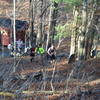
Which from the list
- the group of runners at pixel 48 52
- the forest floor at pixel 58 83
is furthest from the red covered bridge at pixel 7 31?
the forest floor at pixel 58 83

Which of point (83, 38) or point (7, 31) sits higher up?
point (83, 38)

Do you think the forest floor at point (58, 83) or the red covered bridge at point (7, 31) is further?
the red covered bridge at point (7, 31)

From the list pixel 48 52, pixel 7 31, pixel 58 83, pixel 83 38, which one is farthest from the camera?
pixel 7 31

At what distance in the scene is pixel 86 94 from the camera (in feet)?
46.4

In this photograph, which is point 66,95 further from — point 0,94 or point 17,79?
point 17,79

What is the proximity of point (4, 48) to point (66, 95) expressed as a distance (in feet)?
72.4

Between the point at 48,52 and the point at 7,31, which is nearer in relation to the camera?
the point at 48,52

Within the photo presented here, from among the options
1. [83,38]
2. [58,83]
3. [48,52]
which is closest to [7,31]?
[48,52]

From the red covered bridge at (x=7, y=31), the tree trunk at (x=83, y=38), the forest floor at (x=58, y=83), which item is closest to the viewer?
the forest floor at (x=58, y=83)

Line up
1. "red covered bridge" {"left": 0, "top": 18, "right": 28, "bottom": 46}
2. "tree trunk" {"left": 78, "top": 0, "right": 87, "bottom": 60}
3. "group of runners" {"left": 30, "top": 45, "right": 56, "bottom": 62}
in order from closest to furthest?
"tree trunk" {"left": 78, "top": 0, "right": 87, "bottom": 60} < "group of runners" {"left": 30, "top": 45, "right": 56, "bottom": 62} < "red covered bridge" {"left": 0, "top": 18, "right": 28, "bottom": 46}

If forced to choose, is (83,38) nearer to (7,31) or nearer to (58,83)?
(58,83)

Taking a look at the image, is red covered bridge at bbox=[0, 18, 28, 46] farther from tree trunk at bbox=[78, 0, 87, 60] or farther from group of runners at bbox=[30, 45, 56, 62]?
tree trunk at bbox=[78, 0, 87, 60]

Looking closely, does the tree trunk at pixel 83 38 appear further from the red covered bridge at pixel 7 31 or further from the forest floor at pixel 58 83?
the red covered bridge at pixel 7 31

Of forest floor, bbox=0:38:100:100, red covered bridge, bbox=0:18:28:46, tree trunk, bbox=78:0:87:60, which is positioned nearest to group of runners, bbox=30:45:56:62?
forest floor, bbox=0:38:100:100
